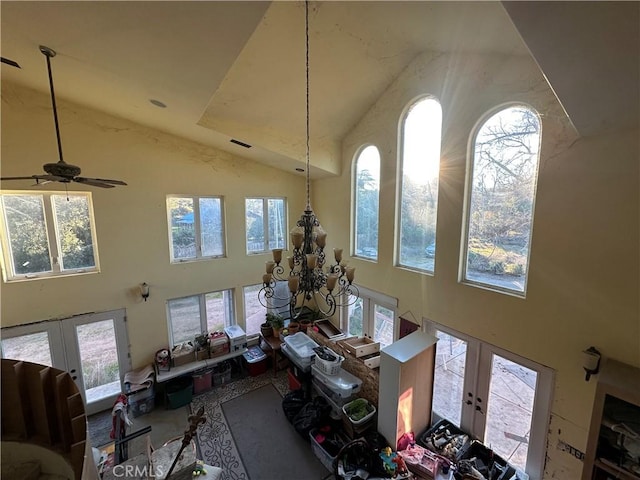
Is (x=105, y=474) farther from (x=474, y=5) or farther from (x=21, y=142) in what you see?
(x=474, y=5)

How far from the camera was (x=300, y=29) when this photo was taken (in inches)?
122

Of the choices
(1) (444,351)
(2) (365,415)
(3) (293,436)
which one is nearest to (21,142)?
(3) (293,436)

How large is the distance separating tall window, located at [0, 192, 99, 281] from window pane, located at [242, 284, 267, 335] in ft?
9.23

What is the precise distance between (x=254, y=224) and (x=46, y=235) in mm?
3367

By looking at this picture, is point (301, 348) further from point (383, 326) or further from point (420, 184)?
point (420, 184)

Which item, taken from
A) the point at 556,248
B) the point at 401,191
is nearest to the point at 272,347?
the point at 401,191

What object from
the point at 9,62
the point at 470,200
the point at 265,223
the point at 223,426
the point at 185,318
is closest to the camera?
the point at 9,62

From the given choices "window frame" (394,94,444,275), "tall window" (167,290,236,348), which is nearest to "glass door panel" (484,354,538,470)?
"window frame" (394,94,444,275)

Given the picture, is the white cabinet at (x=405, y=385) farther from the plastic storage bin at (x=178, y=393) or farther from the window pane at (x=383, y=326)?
the plastic storage bin at (x=178, y=393)

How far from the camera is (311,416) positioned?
12.9 feet

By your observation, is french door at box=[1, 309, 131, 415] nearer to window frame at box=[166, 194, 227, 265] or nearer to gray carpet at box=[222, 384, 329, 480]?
window frame at box=[166, 194, 227, 265]

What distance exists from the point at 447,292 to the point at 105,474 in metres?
4.31

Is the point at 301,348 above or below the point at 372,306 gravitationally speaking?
below

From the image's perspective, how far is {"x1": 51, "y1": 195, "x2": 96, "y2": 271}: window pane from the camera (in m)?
4.21
